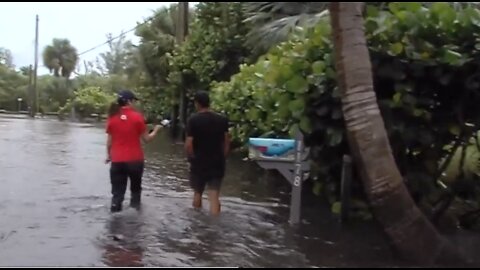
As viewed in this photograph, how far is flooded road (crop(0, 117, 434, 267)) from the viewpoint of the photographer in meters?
6.80

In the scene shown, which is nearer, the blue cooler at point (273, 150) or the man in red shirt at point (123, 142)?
the blue cooler at point (273, 150)

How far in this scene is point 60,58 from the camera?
78562 mm

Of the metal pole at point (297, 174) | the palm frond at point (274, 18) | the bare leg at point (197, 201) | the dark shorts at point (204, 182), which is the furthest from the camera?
the palm frond at point (274, 18)

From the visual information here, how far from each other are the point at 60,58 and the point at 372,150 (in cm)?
7565

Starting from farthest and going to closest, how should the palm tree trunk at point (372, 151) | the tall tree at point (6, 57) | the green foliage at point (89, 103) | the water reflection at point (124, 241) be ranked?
the tall tree at point (6, 57)
the green foliage at point (89, 103)
the water reflection at point (124, 241)
the palm tree trunk at point (372, 151)

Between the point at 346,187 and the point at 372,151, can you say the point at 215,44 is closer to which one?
the point at 346,187

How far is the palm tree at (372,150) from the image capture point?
240 inches

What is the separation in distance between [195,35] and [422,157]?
56.8 ft

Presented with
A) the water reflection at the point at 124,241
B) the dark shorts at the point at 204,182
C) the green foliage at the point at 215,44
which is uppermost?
the green foliage at the point at 215,44

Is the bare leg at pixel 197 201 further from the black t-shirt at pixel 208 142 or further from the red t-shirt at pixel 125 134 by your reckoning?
the red t-shirt at pixel 125 134

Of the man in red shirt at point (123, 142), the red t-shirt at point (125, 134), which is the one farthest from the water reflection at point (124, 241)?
the red t-shirt at point (125, 134)

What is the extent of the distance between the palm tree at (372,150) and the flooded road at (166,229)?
14.3 inches

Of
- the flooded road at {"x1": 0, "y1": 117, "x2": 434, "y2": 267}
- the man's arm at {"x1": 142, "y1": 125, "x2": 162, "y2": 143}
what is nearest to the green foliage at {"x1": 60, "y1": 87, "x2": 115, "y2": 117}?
the flooded road at {"x1": 0, "y1": 117, "x2": 434, "y2": 267}

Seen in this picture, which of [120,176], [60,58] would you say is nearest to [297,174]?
[120,176]
